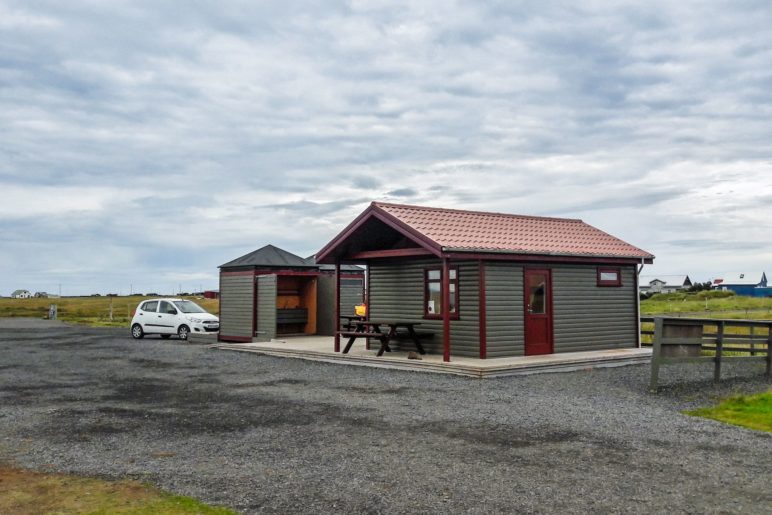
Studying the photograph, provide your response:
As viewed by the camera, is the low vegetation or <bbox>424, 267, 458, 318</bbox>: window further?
<bbox>424, 267, 458, 318</bbox>: window

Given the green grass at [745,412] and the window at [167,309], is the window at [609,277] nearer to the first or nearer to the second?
the green grass at [745,412]

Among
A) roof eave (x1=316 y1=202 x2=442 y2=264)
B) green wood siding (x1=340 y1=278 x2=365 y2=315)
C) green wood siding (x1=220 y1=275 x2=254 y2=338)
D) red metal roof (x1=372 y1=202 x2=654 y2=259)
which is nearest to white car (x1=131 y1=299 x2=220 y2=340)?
green wood siding (x1=220 y1=275 x2=254 y2=338)

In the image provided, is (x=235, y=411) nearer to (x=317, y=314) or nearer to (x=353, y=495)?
(x=353, y=495)

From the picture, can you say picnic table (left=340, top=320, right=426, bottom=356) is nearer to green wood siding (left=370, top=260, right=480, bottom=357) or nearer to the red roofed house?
green wood siding (left=370, top=260, right=480, bottom=357)

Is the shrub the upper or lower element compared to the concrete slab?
upper

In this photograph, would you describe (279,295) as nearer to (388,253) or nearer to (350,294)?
(350,294)

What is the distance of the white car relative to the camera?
24453 mm

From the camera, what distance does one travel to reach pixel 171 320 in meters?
24.5

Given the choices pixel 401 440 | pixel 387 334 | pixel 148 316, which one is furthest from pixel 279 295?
pixel 401 440

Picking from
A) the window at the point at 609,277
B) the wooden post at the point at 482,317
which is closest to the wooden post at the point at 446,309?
the wooden post at the point at 482,317

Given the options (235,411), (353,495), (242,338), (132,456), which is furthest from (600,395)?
(242,338)

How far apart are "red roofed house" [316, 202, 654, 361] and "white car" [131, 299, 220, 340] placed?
864 centimetres

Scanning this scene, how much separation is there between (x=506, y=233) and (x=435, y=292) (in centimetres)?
224

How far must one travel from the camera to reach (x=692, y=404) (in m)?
10.1
